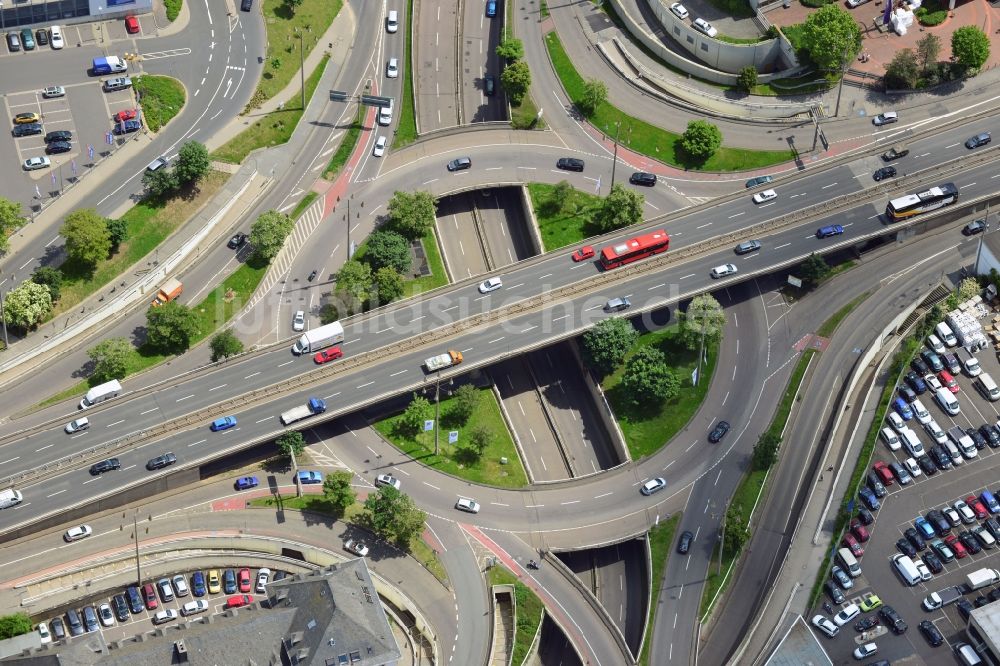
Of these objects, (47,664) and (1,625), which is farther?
(1,625)

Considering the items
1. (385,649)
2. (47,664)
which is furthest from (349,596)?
(47,664)

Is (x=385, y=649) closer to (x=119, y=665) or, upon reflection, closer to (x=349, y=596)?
(x=349, y=596)

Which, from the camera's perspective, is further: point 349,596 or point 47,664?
point 349,596

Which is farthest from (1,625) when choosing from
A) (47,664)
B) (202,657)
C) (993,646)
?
(993,646)

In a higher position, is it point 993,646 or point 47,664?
point 47,664

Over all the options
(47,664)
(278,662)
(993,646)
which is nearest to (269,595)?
(278,662)

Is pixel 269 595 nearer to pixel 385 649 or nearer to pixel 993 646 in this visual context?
pixel 385 649

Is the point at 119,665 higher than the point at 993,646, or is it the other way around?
the point at 119,665
